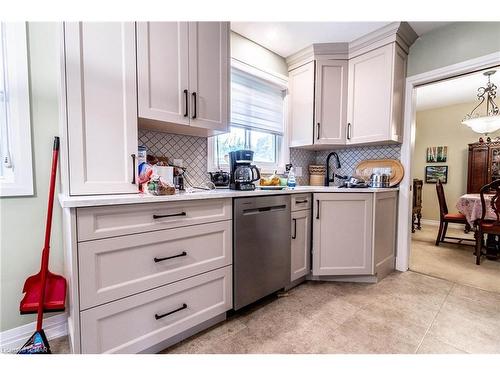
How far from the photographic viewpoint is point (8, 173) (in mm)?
1371

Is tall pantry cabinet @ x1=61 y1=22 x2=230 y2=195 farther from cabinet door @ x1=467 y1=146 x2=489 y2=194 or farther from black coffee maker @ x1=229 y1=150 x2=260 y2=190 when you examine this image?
cabinet door @ x1=467 y1=146 x2=489 y2=194

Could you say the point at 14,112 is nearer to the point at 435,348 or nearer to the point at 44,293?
the point at 44,293

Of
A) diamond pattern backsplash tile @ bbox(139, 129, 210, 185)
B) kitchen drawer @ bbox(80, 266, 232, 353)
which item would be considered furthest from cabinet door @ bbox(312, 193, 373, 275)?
diamond pattern backsplash tile @ bbox(139, 129, 210, 185)

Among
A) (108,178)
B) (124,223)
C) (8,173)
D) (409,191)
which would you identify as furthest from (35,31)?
(409,191)

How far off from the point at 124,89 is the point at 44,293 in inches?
48.0

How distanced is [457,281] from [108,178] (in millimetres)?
3187

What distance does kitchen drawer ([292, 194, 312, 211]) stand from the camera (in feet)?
6.64

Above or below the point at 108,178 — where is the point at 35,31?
above

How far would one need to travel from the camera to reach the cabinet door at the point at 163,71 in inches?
55.3

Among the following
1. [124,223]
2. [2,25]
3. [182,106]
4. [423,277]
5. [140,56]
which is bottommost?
[423,277]

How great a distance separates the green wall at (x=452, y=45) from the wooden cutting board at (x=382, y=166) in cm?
95
